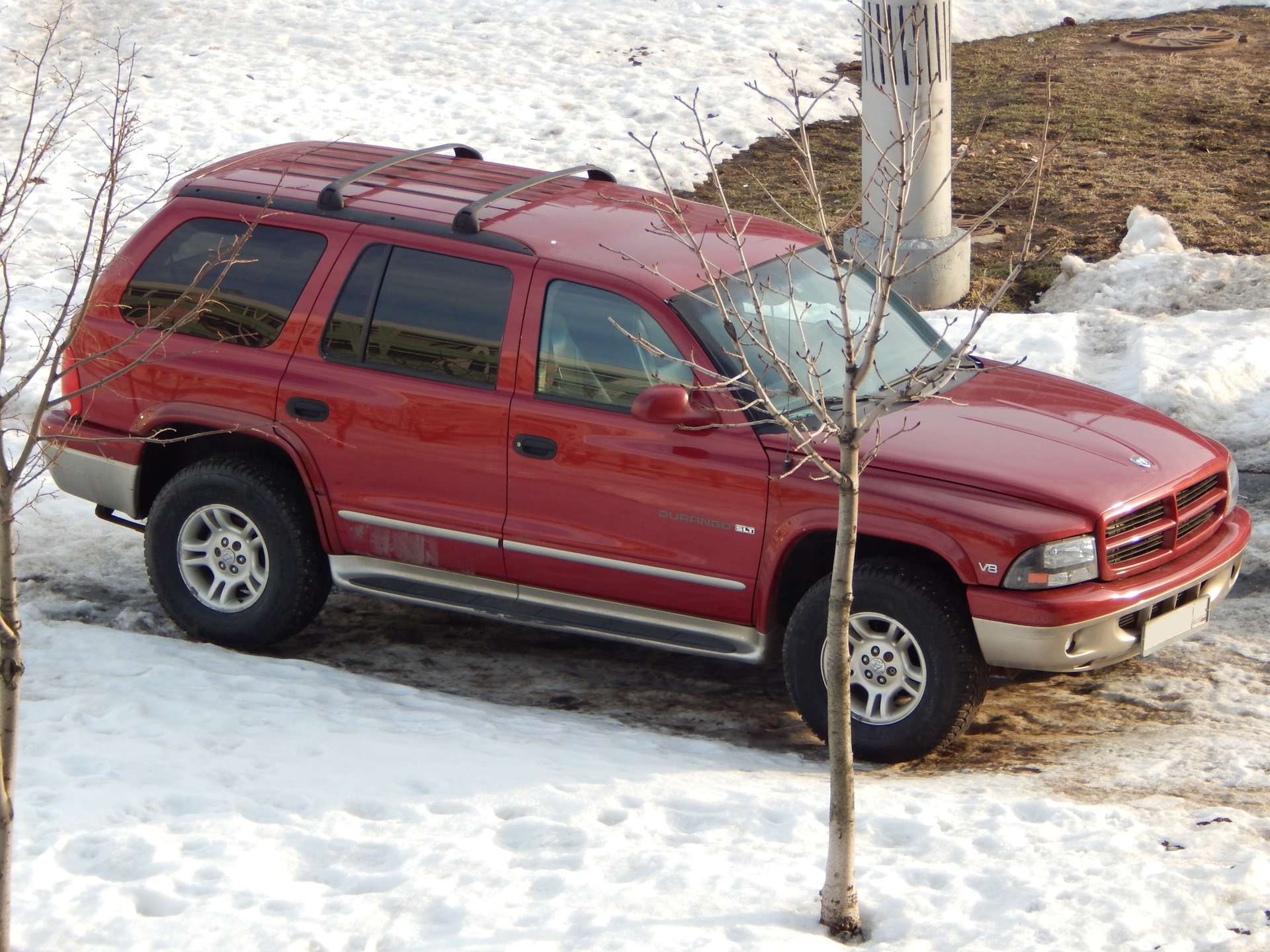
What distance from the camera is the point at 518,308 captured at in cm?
557

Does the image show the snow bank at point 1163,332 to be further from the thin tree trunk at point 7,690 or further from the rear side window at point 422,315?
the thin tree trunk at point 7,690

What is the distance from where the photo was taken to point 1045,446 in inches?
206

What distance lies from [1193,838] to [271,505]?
147 inches

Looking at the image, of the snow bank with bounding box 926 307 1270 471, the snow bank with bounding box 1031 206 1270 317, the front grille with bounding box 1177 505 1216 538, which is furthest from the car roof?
the snow bank with bounding box 1031 206 1270 317

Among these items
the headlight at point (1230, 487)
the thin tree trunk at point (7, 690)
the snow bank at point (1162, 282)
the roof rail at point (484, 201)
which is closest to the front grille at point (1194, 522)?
the headlight at point (1230, 487)

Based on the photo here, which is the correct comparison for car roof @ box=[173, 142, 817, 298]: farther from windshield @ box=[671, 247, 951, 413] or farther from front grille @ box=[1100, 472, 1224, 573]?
front grille @ box=[1100, 472, 1224, 573]

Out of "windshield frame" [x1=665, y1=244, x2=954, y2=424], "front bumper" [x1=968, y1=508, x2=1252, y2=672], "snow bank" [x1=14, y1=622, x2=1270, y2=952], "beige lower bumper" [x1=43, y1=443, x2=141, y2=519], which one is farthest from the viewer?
"beige lower bumper" [x1=43, y1=443, x2=141, y2=519]

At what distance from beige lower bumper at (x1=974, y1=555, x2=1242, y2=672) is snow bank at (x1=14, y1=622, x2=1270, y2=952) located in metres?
0.44

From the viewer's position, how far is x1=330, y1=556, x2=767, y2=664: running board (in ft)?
17.8

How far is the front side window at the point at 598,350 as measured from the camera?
212 inches

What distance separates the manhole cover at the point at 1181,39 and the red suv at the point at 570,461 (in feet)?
38.1

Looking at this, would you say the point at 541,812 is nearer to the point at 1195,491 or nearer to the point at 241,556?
the point at 241,556

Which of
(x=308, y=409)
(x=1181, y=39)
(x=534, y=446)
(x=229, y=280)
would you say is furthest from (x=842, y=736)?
(x=1181, y=39)

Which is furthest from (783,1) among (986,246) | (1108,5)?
(986,246)
